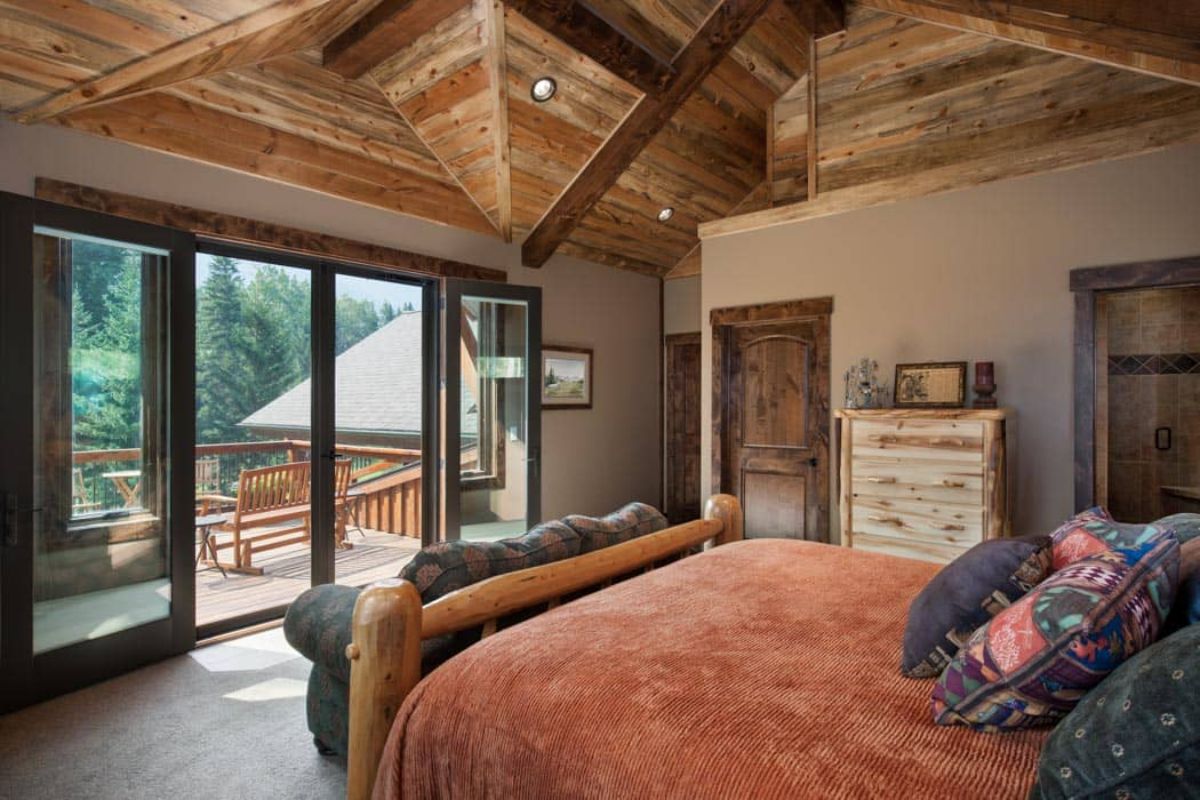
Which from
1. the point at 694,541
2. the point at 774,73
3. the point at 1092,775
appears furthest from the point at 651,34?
the point at 1092,775

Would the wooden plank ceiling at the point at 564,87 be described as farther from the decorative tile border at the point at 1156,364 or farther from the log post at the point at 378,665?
the log post at the point at 378,665

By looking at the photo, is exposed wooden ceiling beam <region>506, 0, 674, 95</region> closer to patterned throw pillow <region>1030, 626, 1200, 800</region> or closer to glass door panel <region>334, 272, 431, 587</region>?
glass door panel <region>334, 272, 431, 587</region>

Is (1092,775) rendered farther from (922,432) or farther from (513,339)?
(513,339)

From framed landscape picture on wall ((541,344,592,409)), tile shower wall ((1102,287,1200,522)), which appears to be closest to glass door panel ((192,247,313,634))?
framed landscape picture on wall ((541,344,592,409))

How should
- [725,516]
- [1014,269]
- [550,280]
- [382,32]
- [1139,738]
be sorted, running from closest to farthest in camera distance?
1. [1139,738]
2. [725,516]
3. [382,32]
4. [1014,269]
5. [550,280]

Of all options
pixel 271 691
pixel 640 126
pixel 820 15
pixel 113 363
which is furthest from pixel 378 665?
pixel 820 15

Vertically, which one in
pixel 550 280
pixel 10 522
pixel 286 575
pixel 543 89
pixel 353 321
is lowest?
pixel 286 575

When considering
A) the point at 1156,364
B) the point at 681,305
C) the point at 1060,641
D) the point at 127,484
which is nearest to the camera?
the point at 1060,641

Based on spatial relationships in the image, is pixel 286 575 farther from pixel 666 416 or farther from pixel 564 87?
pixel 666 416

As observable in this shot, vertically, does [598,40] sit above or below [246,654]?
above

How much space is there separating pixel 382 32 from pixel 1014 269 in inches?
153

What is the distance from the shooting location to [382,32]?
3.38m

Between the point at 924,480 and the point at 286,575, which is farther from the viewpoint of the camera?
the point at 286,575

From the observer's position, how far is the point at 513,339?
4770 millimetres
